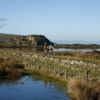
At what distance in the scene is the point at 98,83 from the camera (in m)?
19.8

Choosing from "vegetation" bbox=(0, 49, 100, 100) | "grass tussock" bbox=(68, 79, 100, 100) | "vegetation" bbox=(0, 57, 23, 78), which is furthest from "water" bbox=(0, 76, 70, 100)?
"grass tussock" bbox=(68, 79, 100, 100)

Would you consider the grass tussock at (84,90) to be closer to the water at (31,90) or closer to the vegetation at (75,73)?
the vegetation at (75,73)

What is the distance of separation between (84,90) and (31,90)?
6.72 meters

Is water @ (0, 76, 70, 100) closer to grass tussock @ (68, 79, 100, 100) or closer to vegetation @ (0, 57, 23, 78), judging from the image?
vegetation @ (0, 57, 23, 78)

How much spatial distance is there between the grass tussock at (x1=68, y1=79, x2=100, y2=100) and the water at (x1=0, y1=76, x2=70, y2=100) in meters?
2.11

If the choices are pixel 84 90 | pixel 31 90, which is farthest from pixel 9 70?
pixel 84 90

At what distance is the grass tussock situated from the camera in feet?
59.7

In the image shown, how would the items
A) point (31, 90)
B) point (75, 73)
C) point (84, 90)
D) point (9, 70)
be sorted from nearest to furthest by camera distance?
1. point (84, 90)
2. point (31, 90)
3. point (75, 73)
4. point (9, 70)

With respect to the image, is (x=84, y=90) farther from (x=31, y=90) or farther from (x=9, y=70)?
(x=9, y=70)

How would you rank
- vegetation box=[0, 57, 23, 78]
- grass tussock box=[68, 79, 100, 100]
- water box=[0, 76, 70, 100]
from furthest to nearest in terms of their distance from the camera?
vegetation box=[0, 57, 23, 78]
water box=[0, 76, 70, 100]
grass tussock box=[68, 79, 100, 100]

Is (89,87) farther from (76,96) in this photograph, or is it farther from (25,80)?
(25,80)

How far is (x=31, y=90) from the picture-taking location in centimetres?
2391

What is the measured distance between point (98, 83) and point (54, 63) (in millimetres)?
16757

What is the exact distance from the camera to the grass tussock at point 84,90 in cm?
1820
